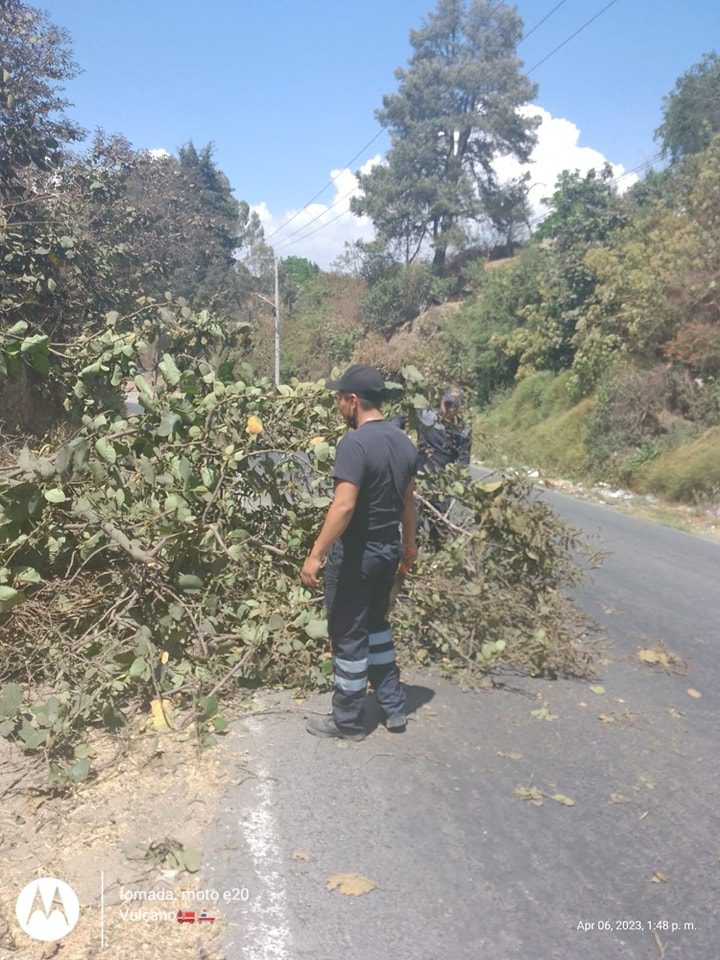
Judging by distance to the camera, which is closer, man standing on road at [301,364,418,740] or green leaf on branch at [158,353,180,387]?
man standing on road at [301,364,418,740]

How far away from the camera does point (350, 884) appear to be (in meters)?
3.07

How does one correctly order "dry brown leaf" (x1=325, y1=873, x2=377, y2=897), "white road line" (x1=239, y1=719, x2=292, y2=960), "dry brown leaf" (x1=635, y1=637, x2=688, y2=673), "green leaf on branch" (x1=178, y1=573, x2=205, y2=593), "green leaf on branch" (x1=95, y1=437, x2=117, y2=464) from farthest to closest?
"dry brown leaf" (x1=635, y1=637, x2=688, y2=673) → "green leaf on branch" (x1=95, y1=437, x2=117, y2=464) → "green leaf on branch" (x1=178, y1=573, x2=205, y2=593) → "dry brown leaf" (x1=325, y1=873, x2=377, y2=897) → "white road line" (x1=239, y1=719, x2=292, y2=960)

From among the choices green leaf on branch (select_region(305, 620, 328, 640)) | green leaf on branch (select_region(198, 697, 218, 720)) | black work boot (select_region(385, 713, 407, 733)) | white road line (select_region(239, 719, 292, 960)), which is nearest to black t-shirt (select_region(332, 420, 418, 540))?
green leaf on branch (select_region(305, 620, 328, 640))

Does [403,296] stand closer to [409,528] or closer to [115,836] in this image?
[409,528]

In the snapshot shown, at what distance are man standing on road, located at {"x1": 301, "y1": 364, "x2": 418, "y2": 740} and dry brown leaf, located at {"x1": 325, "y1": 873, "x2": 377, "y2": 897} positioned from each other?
44.2 inches

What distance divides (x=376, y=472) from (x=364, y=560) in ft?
1.46

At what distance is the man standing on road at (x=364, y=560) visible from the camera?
A: 13.6ft

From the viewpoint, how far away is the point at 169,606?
4695 millimetres

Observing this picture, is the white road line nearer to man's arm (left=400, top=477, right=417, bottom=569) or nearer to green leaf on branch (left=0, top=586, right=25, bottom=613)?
man's arm (left=400, top=477, right=417, bottom=569)

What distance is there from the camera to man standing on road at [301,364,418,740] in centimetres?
414

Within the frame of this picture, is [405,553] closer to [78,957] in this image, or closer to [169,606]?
[169,606]

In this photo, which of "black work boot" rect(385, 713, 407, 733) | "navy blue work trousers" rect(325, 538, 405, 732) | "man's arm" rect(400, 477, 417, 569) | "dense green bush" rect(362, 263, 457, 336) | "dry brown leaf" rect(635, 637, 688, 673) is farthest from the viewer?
"dense green bush" rect(362, 263, 457, 336)

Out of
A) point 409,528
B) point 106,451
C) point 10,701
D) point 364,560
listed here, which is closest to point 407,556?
point 409,528

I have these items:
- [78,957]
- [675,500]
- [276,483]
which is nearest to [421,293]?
[675,500]
